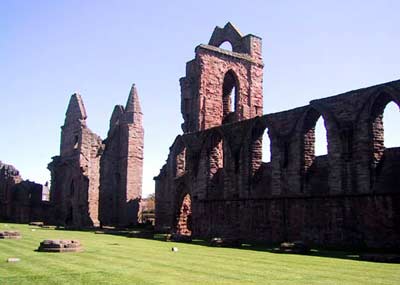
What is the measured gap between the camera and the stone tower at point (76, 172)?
30766 millimetres

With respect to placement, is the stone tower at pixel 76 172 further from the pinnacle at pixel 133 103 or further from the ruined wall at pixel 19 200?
the pinnacle at pixel 133 103

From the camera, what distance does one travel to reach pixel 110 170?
33625 millimetres

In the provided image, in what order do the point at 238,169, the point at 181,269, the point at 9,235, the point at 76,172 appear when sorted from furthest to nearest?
the point at 76,172, the point at 238,169, the point at 9,235, the point at 181,269

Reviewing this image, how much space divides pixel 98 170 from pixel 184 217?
37.5 feet

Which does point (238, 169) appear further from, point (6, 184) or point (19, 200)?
point (6, 184)

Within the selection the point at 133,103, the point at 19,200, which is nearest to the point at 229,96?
the point at 133,103

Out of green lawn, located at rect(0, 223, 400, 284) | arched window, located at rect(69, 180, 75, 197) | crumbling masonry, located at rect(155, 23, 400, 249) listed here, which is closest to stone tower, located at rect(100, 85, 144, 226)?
arched window, located at rect(69, 180, 75, 197)

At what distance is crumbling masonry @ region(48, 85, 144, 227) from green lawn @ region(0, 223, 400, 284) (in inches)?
798

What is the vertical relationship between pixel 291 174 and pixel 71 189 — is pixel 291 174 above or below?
below

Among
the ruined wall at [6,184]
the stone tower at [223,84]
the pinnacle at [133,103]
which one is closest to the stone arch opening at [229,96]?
the stone tower at [223,84]

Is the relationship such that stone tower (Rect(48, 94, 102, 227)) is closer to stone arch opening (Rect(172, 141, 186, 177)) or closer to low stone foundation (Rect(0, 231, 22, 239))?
stone arch opening (Rect(172, 141, 186, 177))

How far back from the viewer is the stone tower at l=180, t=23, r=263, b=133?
24938 mm

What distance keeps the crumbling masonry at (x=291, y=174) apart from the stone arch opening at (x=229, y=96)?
3.73 feet

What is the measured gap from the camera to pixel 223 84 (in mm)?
27422
